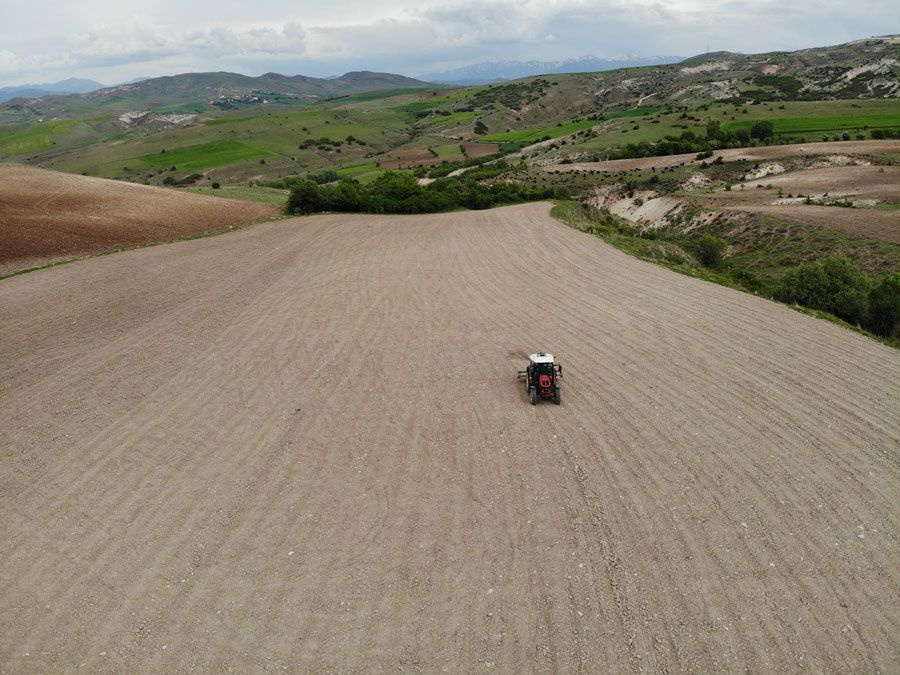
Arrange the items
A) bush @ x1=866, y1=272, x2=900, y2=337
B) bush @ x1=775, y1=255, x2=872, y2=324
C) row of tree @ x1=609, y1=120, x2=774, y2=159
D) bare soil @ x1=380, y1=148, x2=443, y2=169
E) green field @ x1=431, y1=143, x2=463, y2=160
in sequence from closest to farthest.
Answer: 1. bush @ x1=866, y1=272, x2=900, y2=337
2. bush @ x1=775, y1=255, x2=872, y2=324
3. row of tree @ x1=609, y1=120, x2=774, y2=159
4. bare soil @ x1=380, y1=148, x2=443, y2=169
5. green field @ x1=431, y1=143, x2=463, y2=160

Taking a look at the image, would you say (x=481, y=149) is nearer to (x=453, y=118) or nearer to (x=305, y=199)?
(x=453, y=118)

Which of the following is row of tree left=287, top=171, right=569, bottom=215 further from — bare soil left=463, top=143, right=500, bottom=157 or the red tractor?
bare soil left=463, top=143, right=500, bottom=157

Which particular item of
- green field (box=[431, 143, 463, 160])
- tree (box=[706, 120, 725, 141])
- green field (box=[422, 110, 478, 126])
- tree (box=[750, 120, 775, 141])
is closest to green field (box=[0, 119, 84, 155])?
green field (box=[422, 110, 478, 126])

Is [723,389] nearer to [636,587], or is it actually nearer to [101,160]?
[636,587]

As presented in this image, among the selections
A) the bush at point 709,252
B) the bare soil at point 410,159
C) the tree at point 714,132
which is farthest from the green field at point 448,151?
the bush at point 709,252

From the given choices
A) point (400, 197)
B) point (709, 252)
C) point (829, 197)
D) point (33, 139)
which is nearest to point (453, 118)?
point (400, 197)

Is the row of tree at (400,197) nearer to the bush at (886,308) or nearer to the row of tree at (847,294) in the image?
the row of tree at (847,294)
